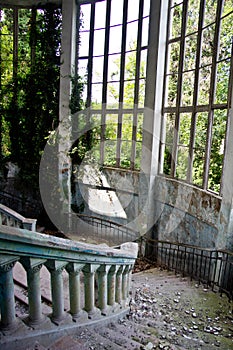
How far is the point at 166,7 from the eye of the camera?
26.8 feet

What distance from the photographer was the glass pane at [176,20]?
26.1 ft

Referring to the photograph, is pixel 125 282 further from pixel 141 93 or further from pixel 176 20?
pixel 176 20

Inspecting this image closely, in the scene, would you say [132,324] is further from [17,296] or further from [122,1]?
[122,1]

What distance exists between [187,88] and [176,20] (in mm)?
1967

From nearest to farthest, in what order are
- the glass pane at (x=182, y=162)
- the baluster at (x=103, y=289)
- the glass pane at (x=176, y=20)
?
the baluster at (x=103, y=289) < the glass pane at (x=182, y=162) < the glass pane at (x=176, y=20)

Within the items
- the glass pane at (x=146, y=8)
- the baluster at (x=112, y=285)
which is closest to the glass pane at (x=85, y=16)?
the glass pane at (x=146, y=8)

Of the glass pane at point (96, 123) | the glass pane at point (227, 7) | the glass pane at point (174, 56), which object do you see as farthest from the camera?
the glass pane at point (96, 123)

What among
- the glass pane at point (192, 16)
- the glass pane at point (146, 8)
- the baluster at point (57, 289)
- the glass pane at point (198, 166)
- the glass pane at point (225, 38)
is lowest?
the baluster at point (57, 289)

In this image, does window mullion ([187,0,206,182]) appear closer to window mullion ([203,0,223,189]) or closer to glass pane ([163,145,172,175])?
window mullion ([203,0,223,189])

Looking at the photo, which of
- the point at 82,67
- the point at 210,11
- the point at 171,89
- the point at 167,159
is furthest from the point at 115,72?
the point at 210,11

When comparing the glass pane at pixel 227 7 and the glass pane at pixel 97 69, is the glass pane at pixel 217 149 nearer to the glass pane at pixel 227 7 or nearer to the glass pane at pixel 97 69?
the glass pane at pixel 227 7

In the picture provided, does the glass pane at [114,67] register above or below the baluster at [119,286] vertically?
above

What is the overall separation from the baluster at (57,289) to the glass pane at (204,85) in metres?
5.57

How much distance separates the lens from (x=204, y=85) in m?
6.85
